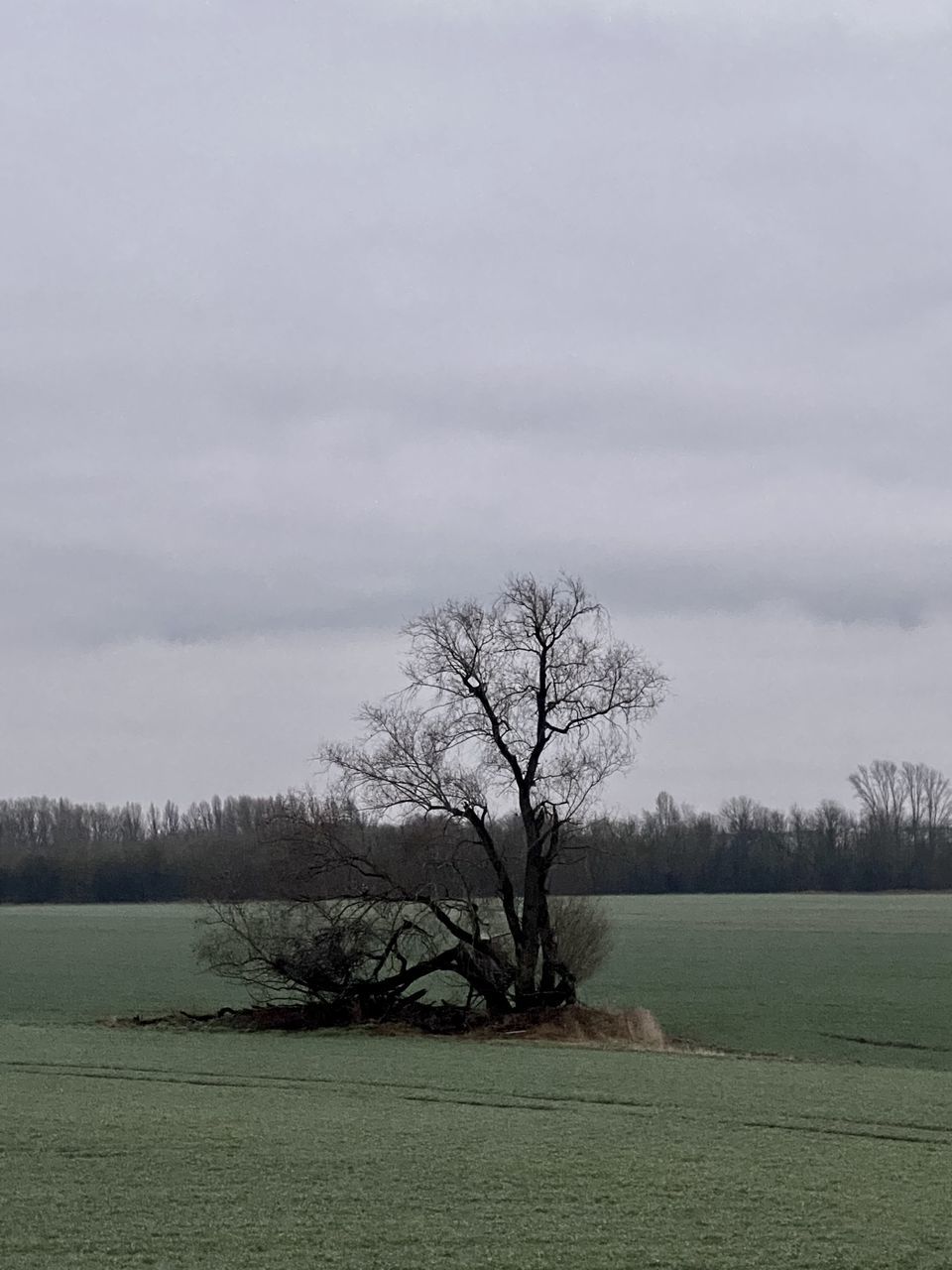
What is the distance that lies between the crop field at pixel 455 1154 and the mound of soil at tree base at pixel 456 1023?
1.79 metres

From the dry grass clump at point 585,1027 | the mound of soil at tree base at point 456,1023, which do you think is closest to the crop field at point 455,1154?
the mound of soil at tree base at point 456,1023

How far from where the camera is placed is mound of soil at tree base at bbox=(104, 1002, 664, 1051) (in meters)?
31.3

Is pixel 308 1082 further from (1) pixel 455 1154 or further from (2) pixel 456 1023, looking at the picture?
(2) pixel 456 1023

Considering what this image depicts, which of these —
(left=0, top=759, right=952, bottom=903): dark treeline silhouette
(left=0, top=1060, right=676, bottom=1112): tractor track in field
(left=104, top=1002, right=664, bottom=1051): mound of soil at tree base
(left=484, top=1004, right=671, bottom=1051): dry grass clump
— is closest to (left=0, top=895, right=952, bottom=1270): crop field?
(left=0, top=1060, right=676, bottom=1112): tractor track in field

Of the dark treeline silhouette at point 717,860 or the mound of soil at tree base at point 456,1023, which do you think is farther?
the dark treeline silhouette at point 717,860

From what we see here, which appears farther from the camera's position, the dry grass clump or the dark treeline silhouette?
the dark treeline silhouette

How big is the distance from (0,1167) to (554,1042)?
18.6 metres

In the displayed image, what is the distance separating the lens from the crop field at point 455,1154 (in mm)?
9984

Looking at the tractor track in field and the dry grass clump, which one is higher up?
the tractor track in field

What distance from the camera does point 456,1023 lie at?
32.2 meters

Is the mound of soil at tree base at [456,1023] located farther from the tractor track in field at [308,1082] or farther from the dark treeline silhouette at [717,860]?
the dark treeline silhouette at [717,860]

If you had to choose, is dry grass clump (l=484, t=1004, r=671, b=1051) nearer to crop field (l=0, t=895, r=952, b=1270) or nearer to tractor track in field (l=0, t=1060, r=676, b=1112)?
crop field (l=0, t=895, r=952, b=1270)

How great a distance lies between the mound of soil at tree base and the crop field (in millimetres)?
1789

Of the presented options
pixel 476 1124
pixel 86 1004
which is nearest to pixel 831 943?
pixel 86 1004
